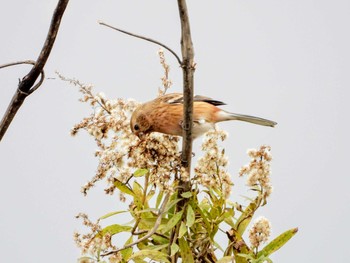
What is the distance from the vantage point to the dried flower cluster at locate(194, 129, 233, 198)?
1407 mm

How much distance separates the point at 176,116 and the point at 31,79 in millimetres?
793

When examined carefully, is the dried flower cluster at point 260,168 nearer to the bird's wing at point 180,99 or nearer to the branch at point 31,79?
the branch at point 31,79

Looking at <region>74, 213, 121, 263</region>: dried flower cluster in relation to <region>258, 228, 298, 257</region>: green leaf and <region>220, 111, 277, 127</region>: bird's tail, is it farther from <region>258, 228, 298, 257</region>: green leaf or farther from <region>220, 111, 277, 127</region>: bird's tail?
<region>220, 111, 277, 127</region>: bird's tail

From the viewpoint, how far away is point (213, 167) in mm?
1433

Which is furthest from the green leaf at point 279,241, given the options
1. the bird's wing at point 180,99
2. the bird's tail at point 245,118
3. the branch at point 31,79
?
the bird's wing at point 180,99

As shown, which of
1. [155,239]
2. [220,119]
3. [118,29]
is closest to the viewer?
[118,29]

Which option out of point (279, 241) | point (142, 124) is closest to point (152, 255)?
point (279, 241)

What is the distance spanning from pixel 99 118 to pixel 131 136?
3.5 inches

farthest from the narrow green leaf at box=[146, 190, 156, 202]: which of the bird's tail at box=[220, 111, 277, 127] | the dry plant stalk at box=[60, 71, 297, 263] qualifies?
the bird's tail at box=[220, 111, 277, 127]

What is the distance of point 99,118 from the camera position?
4.77ft

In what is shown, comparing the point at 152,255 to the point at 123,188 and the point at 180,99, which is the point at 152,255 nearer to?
the point at 123,188

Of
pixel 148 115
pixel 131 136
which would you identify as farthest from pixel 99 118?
pixel 148 115

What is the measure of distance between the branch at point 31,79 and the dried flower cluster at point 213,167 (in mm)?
416

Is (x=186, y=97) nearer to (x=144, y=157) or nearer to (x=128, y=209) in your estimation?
(x=144, y=157)
